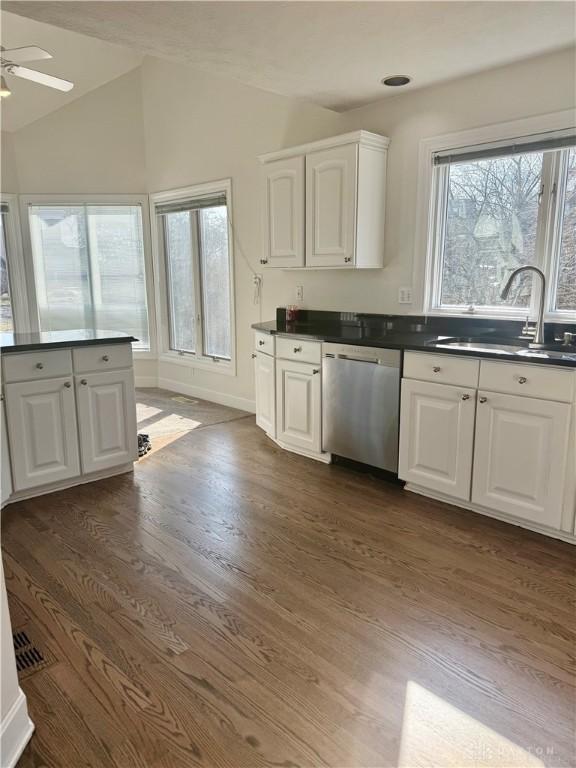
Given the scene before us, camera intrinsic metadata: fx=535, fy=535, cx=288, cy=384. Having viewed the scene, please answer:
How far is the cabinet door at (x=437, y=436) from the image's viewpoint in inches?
113

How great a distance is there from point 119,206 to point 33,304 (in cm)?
143

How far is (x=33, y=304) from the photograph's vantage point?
5.85m

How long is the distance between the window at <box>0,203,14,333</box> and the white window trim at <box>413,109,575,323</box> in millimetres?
4413

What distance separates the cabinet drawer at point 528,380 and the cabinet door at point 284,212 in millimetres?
1732

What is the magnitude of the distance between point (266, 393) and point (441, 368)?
1589 millimetres

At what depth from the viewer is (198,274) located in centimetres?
553

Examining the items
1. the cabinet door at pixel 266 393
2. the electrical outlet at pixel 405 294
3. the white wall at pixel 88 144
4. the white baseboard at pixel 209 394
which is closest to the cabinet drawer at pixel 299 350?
the cabinet door at pixel 266 393

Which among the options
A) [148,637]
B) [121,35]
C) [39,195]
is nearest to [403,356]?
[148,637]

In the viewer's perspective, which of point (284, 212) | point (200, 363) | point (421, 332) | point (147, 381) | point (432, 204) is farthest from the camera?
point (147, 381)

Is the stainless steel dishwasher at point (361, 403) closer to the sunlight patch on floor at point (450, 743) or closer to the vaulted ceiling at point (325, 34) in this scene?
the vaulted ceiling at point (325, 34)

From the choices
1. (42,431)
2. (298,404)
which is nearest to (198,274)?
(298,404)

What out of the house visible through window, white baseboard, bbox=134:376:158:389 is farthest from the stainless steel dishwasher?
white baseboard, bbox=134:376:158:389

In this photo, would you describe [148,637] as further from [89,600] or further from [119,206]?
[119,206]

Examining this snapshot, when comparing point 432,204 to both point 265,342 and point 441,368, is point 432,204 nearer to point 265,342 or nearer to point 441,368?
point 441,368
